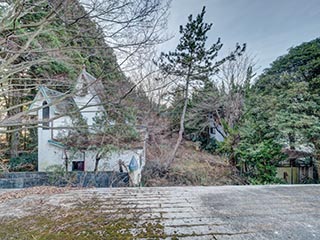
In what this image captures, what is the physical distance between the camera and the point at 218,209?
2.86 metres

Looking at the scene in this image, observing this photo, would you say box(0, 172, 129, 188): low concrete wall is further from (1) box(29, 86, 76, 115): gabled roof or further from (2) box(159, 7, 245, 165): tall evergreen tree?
(2) box(159, 7, 245, 165): tall evergreen tree

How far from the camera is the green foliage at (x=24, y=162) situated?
38.8 feet

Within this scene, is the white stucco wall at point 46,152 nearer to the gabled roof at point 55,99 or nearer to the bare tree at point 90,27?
the gabled roof at point 55,99

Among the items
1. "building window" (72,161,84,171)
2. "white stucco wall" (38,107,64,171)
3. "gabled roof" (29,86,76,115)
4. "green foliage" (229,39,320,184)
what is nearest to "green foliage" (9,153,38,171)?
"white stucco wall" (38,107,64,171)

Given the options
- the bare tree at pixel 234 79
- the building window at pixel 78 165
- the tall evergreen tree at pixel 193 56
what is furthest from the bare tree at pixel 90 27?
the bare tree at pixel 234 79

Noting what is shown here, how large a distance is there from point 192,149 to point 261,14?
43.8 ft

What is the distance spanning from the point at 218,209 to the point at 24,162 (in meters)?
13.2

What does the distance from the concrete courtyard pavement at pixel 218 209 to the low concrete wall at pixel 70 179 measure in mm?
4861

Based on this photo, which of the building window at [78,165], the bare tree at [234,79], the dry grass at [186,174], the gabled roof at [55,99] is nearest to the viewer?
the gabled roof at [55,99]

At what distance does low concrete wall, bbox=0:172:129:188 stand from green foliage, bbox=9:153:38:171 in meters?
3.15

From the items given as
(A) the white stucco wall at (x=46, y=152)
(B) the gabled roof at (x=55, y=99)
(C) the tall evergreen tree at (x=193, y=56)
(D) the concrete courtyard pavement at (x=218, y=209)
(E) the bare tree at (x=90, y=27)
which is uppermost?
(C) the tall evergreen tree at (x=193, y=56)

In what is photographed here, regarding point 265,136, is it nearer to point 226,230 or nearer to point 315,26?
point 315,26

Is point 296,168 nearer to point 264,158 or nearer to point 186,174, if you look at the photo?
point 264,158

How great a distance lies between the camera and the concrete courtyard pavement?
2088 millimetres
